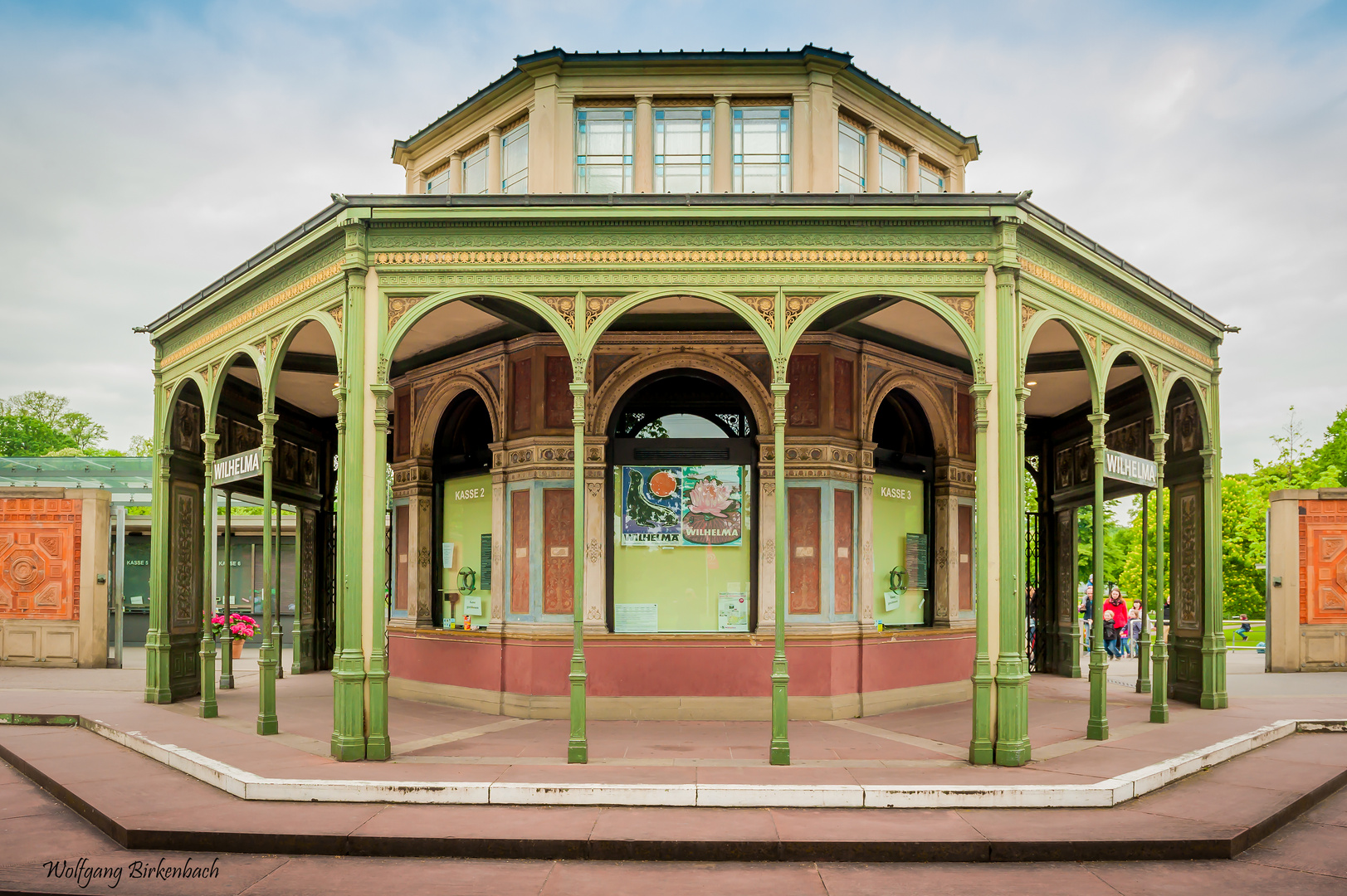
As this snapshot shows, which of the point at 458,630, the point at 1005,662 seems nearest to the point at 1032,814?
the point at 1005,662

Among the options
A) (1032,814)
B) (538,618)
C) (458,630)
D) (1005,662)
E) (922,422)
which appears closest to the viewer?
(1032,814)

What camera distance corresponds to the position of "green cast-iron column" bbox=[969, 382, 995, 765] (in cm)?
882

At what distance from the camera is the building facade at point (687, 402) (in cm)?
937

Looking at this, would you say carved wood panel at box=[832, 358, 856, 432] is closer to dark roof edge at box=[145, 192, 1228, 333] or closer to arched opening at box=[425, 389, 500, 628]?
dark roof edge at box=[145, 192, 1228, 333]

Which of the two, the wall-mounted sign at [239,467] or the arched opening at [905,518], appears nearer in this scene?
the wall-mounted sign at [239,467]

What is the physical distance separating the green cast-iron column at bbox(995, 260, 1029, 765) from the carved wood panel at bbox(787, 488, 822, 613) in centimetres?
294

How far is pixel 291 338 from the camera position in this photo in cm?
1051

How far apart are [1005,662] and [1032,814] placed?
1728 mm

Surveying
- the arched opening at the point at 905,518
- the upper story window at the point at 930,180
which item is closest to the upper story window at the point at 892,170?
the upper story window at the point at 930,180

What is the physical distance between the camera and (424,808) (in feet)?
25.0

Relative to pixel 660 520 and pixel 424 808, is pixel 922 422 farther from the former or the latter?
pixel 424 808

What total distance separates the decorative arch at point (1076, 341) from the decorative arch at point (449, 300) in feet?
14.6

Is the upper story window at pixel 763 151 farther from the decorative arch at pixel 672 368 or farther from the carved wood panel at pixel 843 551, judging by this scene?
the carved wood panel at pixel 843 551

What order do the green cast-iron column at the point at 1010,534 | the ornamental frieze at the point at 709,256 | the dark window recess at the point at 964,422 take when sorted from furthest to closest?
the dark window recess at the point at 964,422, the ornamental frieze at the point at 709,256, the green cast-iron column at the point at 1010,534
